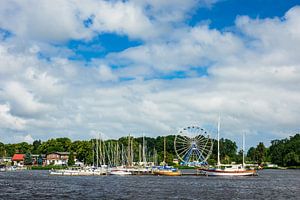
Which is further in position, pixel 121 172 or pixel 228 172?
pixel 121 172

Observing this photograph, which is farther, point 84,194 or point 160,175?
point 160,175

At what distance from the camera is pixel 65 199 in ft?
226

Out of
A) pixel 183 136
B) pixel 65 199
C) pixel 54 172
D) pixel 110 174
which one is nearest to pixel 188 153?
pixel 183 136

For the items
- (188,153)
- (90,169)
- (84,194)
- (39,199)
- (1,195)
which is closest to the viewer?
(39,199)

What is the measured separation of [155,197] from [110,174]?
287 ft

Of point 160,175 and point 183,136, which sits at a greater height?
point 183,136

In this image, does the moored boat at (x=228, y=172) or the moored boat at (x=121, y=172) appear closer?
the moored boat at (x=228, y=172)

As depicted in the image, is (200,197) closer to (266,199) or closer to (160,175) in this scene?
(266,199)

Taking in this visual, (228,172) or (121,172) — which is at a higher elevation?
(228,172)

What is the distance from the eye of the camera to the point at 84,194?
77.8 meters

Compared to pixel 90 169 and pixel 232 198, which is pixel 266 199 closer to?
pixel 232 198

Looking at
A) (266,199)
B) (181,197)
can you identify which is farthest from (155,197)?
(266,199)

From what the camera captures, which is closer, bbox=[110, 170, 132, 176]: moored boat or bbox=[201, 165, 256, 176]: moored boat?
bbox=[201, 165, 256, 176]: moored boat

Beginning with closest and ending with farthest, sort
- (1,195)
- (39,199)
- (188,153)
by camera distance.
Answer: (39,199) → (1,195) → (188,153)
